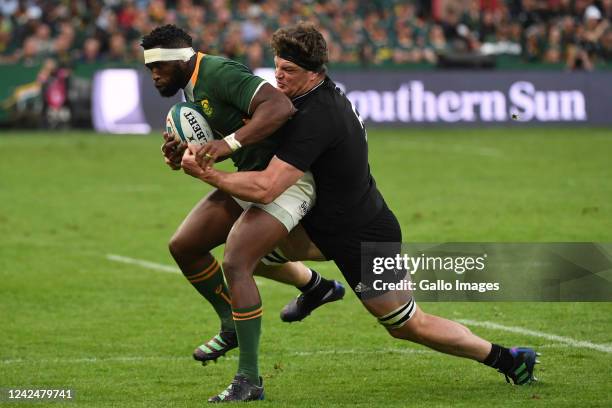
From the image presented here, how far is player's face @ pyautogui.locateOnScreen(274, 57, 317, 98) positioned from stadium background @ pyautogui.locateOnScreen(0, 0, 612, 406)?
1.70 m

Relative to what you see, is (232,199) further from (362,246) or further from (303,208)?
(362,246)

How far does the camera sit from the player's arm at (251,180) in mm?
6617

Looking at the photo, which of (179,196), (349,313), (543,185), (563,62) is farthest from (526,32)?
(349,313)

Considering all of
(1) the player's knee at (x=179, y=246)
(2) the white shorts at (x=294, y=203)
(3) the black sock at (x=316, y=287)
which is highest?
(2) the white shorts at (x=294, y=203)

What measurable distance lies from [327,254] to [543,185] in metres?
10.7

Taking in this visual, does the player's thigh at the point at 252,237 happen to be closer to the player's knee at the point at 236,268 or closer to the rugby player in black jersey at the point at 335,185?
the player's knee at the point at 236,268

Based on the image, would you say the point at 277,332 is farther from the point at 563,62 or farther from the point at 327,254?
the point at 563,62

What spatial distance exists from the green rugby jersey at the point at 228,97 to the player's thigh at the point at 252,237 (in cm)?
41

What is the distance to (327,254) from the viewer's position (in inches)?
278

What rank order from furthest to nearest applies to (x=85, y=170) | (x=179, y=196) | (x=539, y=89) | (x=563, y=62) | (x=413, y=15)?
(x=413, y=15)
(x=563, y=62)
(x=539, y=89)
(x=85, y=170)
(x=179, y=196)

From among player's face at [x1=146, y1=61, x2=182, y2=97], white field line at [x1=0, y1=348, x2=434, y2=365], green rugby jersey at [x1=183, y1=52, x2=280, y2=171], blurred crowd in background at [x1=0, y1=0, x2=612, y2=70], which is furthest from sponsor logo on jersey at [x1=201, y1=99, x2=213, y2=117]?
blurred crowd in background at [x1=0, y1=0, x2=612, y2=70]

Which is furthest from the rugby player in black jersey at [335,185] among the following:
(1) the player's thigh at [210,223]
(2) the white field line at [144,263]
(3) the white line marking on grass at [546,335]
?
(2) the white field line at [144,263]

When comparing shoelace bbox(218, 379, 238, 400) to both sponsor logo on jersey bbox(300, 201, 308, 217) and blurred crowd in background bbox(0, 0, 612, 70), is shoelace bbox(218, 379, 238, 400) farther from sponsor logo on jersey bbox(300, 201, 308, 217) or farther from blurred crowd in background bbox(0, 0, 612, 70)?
blurred crowd in background bbox(0, 0, 612, 70)

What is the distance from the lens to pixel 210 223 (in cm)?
733
